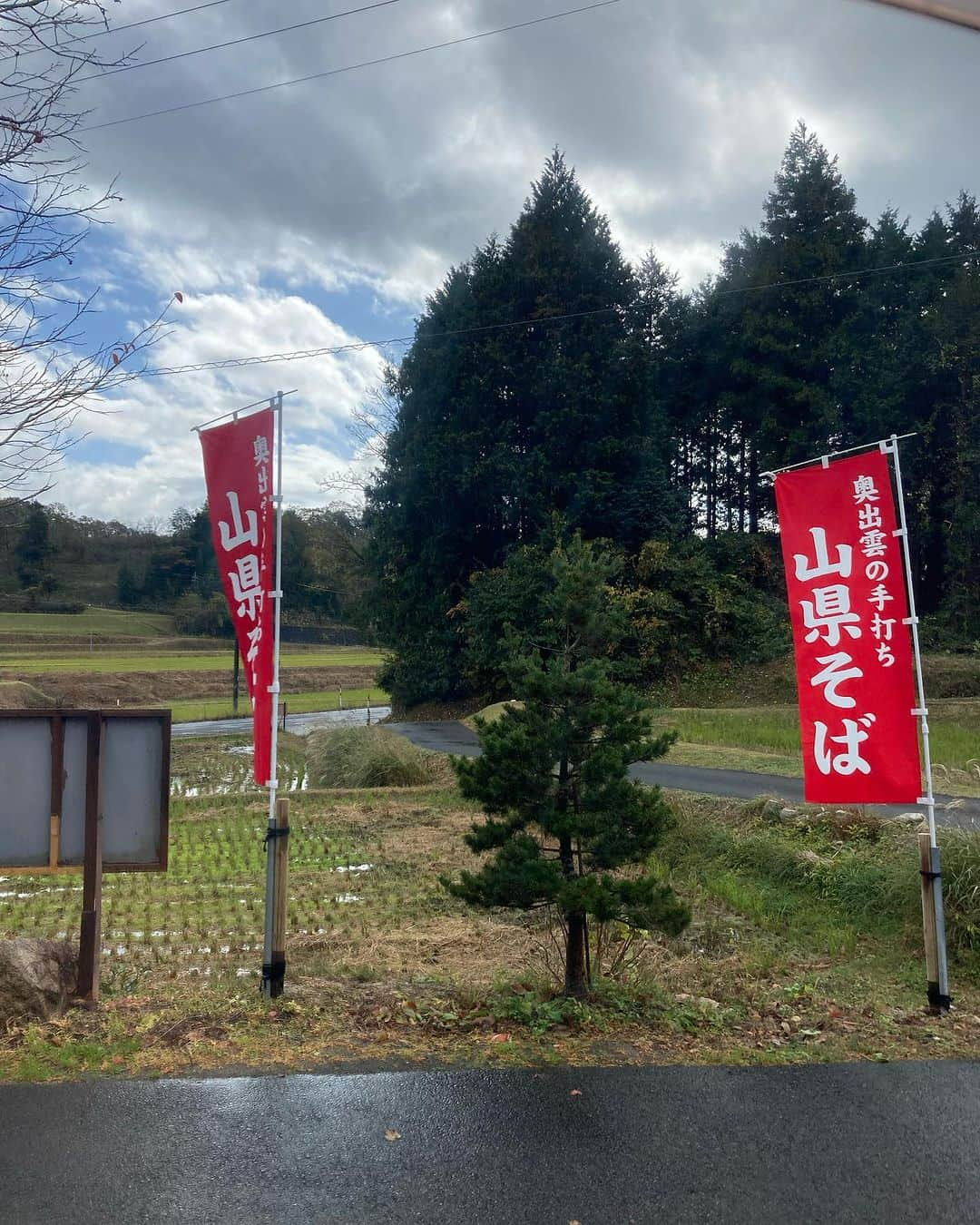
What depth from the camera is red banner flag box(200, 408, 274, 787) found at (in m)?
5.01

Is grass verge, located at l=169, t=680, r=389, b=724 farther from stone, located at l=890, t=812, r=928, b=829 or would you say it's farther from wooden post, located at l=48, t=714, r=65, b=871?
wooden post, located at l=48, t=714, r=65, b=871

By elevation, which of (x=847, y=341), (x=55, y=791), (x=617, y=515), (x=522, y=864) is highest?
(x=847, y=341)

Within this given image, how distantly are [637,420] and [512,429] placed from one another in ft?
12.5

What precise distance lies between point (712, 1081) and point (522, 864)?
4.32 ft

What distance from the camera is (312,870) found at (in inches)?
351

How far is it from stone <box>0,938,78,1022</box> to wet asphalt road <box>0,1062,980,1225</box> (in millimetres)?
745

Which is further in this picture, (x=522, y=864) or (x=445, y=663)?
(x=445, y=663)

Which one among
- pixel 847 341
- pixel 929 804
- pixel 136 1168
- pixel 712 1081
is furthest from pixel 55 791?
pixel 847 341

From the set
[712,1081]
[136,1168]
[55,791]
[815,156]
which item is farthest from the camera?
[815,156]

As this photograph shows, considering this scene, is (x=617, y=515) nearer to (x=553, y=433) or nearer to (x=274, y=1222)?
(x=553, y=433)

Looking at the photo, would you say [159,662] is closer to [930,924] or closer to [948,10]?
[930,924]

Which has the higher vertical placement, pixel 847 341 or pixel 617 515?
pixel 847 341

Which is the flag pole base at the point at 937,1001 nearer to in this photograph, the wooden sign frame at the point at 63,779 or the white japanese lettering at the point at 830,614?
the white japanese lettering at the point at 830,614

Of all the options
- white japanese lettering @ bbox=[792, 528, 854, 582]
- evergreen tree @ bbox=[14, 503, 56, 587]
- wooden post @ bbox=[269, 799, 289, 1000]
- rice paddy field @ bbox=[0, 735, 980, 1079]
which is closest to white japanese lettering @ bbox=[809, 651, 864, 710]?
white japanese lettering @ bbox=[792, 528, 854, 582]
